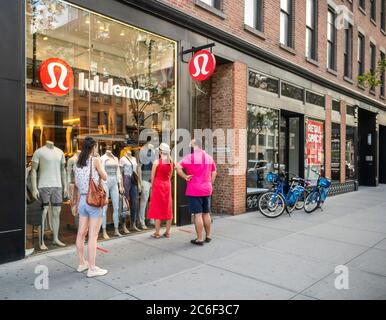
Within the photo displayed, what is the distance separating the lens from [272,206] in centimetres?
920

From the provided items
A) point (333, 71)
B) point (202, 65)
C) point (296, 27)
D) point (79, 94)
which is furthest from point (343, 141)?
point (79, 94)

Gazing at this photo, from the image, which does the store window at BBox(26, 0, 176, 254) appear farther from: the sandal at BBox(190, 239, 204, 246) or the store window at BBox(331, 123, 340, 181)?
the store window at BBox(331, 123, 340, 181)

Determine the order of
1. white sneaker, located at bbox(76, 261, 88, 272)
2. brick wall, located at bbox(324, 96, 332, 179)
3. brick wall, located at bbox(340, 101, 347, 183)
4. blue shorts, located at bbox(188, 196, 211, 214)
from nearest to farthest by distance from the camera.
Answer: white sneaker, located at bbox(76, 261, 88, 272)
blue shorts, located at bbox(188, 196, 211, 214)
brick wall, located at bbox(324, 96, 332, 179)
brick wall, located at bbox(340, 101, 347, 183)

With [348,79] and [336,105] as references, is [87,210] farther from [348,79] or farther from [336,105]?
[348,79]

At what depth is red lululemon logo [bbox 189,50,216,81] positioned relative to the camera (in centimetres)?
754

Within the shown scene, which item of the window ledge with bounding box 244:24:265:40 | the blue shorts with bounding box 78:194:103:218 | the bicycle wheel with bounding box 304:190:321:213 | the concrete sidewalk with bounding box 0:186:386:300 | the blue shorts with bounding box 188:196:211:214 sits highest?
the window ledge with bounding box 244:24:265:40

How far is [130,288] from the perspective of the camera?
13.8 ft

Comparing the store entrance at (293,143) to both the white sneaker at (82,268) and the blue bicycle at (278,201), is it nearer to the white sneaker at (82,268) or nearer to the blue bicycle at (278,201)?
the blue bicycle at (278,201)

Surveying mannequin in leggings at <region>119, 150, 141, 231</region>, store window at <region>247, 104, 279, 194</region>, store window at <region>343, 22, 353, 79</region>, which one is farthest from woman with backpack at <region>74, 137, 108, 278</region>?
store window at <region>343, 22, 353, 79</region>

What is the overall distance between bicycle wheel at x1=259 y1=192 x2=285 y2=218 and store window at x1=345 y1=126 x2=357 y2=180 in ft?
28.3

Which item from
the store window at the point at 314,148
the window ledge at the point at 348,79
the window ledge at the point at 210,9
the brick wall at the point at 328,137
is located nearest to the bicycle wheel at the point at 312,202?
the store window at the point at 314,148

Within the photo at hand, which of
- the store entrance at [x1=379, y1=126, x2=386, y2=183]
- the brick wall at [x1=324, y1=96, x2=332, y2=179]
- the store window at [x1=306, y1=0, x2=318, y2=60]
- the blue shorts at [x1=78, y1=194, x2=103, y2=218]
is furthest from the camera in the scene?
the store entrance at [x1=379, y1=126, x2=386, y2=183]
